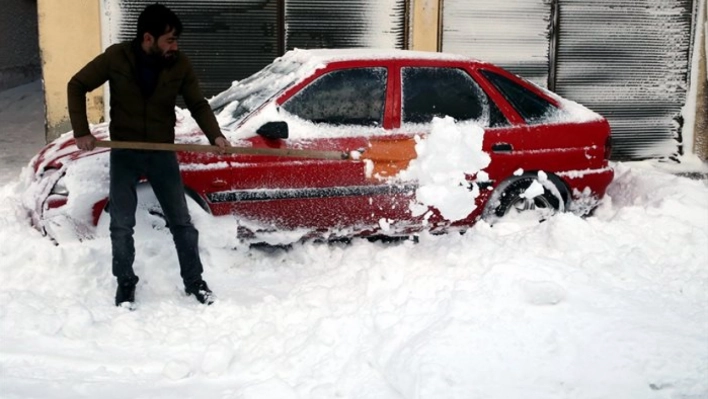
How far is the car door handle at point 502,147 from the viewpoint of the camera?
6699 mm

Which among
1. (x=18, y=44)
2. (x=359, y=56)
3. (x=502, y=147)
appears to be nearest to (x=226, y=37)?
(x=359, y=56)

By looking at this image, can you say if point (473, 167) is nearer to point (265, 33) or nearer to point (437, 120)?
point (437, 120)

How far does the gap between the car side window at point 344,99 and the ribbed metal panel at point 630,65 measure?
480 centimetres

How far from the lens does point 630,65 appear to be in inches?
424

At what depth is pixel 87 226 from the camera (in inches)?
239

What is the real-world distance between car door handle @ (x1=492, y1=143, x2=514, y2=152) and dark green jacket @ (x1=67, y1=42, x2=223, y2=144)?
2314 millimetres

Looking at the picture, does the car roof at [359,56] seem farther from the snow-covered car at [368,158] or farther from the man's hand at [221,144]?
the man's hand at [221,144]

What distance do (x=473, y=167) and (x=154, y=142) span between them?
2.47 meters

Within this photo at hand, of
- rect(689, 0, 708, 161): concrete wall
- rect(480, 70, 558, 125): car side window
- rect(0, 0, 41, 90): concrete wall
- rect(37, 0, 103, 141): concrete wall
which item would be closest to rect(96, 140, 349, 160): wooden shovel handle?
rect(480, 70, 558, 125): car side window

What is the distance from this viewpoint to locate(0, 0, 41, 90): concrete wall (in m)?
15.3

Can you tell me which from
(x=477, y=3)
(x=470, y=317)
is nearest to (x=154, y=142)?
(x=470, y=317)

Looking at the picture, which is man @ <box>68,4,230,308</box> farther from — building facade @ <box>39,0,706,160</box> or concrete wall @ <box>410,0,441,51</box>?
concrete wall @ <box>410,0,441,51</box>

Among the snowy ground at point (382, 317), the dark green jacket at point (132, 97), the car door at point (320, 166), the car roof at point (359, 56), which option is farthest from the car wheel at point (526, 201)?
the dark green jacket at point (132, 97)

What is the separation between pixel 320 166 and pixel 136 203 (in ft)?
4.89
